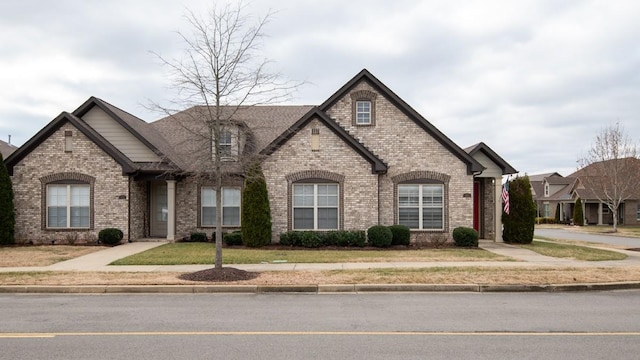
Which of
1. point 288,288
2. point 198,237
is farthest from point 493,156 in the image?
point 288,288

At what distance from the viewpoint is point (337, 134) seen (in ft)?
68.1

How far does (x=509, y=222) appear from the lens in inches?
886

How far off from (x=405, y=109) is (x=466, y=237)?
565cm

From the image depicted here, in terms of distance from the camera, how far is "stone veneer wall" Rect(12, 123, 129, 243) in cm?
2102

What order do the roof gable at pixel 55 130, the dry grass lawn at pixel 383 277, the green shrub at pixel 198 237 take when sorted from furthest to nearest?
1. the green shrub at pixel 198 237
2. the roof gable at pixel 55 130
3. the dry grass lawn at pixel 383 277

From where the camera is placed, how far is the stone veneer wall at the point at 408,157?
2130cm

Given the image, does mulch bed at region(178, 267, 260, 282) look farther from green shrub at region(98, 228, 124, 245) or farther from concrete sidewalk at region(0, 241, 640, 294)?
green shrub at region(98, 228, 124, 245)

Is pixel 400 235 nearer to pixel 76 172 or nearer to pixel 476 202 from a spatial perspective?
pixel 476 202

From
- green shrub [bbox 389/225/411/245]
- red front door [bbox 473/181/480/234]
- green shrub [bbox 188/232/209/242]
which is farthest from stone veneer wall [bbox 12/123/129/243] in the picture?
red front door [bbox 473/181/480/234]

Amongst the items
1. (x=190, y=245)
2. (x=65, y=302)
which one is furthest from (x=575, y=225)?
(x=65, y=302)

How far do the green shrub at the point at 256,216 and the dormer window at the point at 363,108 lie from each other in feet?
15.8

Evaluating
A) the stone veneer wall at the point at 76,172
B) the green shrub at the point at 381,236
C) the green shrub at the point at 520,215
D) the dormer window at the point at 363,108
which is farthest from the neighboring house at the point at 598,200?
the stone veneer wall at the point at 76,172

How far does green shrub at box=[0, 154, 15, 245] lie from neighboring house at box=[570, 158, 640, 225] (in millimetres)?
41971

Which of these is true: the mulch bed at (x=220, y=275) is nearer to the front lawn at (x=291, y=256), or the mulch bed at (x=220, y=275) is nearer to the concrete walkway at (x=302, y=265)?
the concrete walkway at (x=302, y=265)
